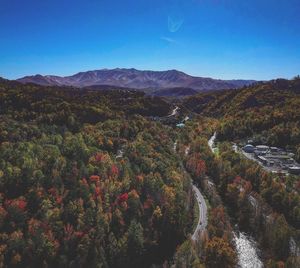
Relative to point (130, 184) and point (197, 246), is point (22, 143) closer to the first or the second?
point (130, 184)

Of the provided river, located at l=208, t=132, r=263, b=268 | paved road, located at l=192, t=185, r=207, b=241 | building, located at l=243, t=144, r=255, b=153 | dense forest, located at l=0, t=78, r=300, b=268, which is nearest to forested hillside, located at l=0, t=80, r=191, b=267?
dense forest, located at l=0, t=78, r=300, b=268

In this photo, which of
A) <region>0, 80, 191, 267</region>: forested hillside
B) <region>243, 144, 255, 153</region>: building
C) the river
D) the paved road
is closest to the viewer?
<region>0, 80, 191, 267</region>: forested hillside

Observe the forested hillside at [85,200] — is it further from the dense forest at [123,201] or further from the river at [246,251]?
the river at [246,251]

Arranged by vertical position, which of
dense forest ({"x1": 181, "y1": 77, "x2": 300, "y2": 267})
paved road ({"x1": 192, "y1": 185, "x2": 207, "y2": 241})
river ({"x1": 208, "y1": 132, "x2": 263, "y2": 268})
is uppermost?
dense forest ({"x1": 181, "y1": 77, "x2": 300, "y2": 267})

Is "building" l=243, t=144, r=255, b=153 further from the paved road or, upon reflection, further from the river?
the river

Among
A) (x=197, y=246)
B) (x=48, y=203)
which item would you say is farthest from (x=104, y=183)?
(x=197, y=246)

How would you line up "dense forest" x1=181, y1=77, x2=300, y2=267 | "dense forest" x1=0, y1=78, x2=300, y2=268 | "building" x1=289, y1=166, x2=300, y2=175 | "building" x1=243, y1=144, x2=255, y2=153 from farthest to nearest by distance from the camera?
"building" x1=243, y1=144, x2=255, y2=153
"building" x1=289, y1=166, x2=300, y2=175
"dense forest" x1=181, y1=77, x2=300, y2=267
"dense forest" x1=0, y1=78, x2=300, y2=268

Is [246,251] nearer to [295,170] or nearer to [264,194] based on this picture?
[264,194]
